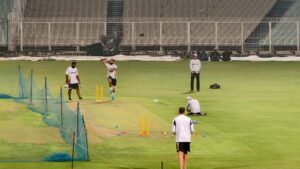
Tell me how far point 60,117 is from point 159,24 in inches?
1882

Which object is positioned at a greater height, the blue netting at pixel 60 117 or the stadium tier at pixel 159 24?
the stadium tier at pixel 159 24

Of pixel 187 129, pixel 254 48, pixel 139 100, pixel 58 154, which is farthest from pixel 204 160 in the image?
pixel 254 48

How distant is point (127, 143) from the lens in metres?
27.3

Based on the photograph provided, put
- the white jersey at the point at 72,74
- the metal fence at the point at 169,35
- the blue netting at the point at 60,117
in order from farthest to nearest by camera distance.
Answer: the metal fence at the point at 169,35 → the white jersey at the point at 72,74 → the blue netting at the point at 60,117

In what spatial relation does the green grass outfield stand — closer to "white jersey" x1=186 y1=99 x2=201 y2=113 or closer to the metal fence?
"white jersey" x1=186 y1=99 x2=201 y2=113

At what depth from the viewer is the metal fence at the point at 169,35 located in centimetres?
7769

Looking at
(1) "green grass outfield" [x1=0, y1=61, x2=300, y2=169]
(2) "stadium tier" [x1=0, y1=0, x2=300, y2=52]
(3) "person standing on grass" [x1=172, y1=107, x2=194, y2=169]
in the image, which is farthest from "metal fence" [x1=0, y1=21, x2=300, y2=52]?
(3) "person standing on grass" [x1=172, y1=107, x2=194, y2=169]

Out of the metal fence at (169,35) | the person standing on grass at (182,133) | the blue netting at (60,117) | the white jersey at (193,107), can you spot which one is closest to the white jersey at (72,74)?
the blue netting at (60,117)

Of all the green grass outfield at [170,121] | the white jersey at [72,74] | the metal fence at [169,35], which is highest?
the metal fence at [169,35]

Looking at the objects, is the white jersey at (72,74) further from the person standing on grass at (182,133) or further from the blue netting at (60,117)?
the person standing on grass at (182,133)

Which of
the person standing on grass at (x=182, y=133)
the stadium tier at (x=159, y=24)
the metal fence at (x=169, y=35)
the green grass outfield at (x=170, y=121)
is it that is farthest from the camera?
the stadium tier at (x=159, y=24)

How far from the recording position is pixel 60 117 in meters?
33.3

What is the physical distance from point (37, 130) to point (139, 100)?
12.2 meters

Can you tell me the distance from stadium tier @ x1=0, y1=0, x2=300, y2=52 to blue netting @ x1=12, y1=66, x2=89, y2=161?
28378 mm
